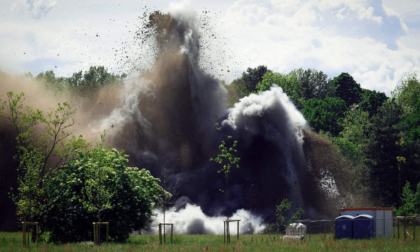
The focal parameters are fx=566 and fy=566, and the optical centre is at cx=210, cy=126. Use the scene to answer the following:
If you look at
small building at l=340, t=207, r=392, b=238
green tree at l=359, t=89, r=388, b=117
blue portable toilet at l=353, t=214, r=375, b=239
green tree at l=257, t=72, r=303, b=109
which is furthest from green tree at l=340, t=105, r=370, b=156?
blue portable toilet at l=353, t=214, r=375, b=239

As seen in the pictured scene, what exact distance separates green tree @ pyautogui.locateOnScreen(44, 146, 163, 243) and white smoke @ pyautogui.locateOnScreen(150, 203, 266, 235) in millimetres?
17376

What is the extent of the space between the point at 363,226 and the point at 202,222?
21588 millimetres

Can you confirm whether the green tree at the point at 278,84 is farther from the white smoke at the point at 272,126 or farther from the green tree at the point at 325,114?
the white smoke at the point at 272,126

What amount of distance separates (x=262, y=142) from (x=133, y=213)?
1334 inches

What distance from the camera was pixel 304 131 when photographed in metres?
87.3

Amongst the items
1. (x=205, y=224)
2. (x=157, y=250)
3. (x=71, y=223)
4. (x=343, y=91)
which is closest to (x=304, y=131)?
(x=205, y=224)

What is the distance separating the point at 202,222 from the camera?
7306 centimetres

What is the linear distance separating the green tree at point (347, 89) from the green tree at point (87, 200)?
118359 millimetres

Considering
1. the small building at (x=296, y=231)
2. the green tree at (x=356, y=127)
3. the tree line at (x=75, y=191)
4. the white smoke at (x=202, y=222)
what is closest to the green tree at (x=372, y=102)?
the green tree at (x=356, y=127)

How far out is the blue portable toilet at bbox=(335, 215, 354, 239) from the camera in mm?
59919

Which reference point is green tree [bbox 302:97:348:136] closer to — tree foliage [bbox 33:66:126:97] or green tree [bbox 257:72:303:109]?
green tree [bbox 257:72:303:109]

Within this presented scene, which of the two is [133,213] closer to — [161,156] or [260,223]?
[260,223]

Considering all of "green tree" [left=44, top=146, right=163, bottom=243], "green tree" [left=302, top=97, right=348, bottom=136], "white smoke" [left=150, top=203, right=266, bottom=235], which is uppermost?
"green tree" [left=302, top=97, right=348, bottom=136]

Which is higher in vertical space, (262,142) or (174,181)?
(262,142)
